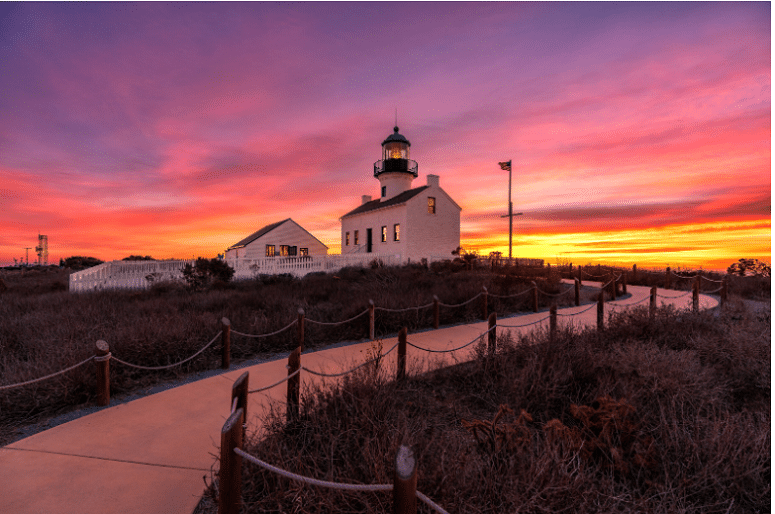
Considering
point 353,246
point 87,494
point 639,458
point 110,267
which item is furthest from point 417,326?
point 353,246

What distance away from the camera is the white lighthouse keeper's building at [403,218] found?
2522 centimetres

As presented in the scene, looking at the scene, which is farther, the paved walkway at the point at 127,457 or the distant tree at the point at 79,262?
the distant tree at the point at 79,262

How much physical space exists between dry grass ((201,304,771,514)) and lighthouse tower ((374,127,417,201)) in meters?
24.5

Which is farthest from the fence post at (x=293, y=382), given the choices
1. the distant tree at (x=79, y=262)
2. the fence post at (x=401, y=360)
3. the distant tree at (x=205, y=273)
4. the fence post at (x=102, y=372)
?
the distant tree at (x=79, y=262)

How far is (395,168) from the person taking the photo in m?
29.1

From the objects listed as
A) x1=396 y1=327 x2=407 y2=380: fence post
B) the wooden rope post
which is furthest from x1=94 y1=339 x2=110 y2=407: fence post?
the wooden rope post

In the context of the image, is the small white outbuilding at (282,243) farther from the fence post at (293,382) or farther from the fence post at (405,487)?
the fence post at (405,487)

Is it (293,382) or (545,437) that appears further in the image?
(293,382)

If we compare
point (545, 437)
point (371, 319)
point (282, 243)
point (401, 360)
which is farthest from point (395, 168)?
point (545, 437)

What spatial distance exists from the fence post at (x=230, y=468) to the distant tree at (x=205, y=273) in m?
14.0

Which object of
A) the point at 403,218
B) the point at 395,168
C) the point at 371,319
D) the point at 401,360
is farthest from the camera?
the point at 395,168

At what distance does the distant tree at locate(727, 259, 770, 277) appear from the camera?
66.9 ft

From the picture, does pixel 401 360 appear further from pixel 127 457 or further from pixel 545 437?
pixel 127 457

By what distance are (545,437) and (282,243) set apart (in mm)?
31066
